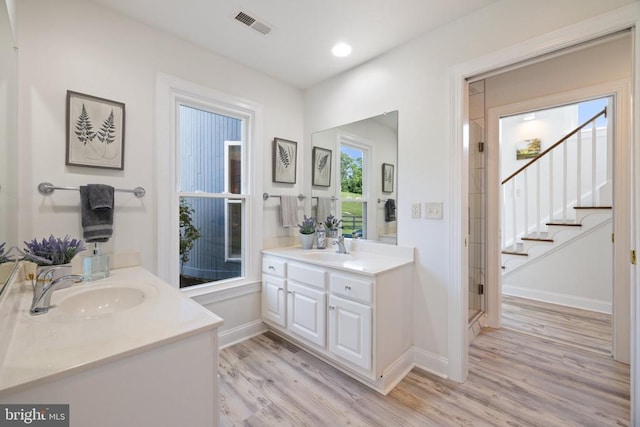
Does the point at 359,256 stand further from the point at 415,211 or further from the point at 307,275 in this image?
the point at 415,211

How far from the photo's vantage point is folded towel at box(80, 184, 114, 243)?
164cm

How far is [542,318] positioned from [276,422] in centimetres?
306

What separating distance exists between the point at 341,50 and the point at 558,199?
13.3 feet

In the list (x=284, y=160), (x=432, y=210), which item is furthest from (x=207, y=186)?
(x=432, y=210)

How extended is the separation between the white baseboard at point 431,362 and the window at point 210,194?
5.53 ft

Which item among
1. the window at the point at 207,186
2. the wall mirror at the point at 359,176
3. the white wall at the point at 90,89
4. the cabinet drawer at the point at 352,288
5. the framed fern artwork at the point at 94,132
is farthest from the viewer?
the wall mirror at the point at 359,176

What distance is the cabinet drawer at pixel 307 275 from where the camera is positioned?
207 centimetres

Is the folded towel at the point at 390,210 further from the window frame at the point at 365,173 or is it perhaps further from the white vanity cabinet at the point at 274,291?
the white vanity cabinet at the point at 274,291

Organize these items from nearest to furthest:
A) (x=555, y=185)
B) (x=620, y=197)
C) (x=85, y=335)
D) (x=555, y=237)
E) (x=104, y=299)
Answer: (x=85, y=335) < (x=104, y=299) < (x=620, y=197) < (x=555, y=237) < (x=555, y=185)

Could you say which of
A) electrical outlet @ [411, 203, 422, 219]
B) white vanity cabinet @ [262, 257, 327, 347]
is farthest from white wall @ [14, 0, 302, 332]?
electrical outlet @ [411, 203, 422, 219]

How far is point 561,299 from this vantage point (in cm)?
336

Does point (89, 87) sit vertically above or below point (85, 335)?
above

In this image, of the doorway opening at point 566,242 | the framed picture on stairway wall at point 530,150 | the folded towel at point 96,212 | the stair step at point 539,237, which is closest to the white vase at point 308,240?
the folded towel at point 96,212

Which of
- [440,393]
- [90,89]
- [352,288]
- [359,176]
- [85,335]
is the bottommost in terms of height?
[440,393]
